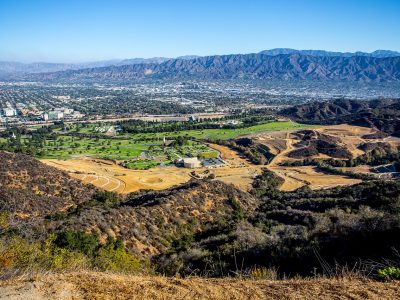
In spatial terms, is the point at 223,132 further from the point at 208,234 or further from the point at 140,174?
the point at 208,234

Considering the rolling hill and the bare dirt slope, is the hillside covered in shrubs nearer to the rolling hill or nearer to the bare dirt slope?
the bare dirt slope

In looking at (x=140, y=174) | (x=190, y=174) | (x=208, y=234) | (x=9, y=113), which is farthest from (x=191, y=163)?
(x=9, y=113)

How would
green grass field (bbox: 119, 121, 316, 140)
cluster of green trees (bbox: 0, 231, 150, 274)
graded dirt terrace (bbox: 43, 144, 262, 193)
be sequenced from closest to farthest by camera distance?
cluster of green trees (bbox: 0, 231, 150, 274)
graded dirt terrace (bbox: 43, 144, 262, 193)
green grass field (bbox: 119, 121, 316, 140)

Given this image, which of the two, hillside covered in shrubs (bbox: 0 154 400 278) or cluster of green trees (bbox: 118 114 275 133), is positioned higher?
hillside covered in shrubs (bbox: 0 154 400 278)

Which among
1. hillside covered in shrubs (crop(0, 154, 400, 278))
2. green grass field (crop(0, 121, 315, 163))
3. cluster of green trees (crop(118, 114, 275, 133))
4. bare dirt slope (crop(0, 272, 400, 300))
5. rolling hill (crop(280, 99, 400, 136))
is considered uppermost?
bare dirt slope (crop(0, 272, 400, 300))

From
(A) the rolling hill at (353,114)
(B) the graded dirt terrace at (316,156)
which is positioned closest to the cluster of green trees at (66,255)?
(B) the graded dirt terrace at (316,156)

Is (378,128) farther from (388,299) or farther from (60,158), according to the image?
A: (388,299)

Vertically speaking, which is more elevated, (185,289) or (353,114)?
(185,289)

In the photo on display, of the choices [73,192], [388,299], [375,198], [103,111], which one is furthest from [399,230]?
[103,111]

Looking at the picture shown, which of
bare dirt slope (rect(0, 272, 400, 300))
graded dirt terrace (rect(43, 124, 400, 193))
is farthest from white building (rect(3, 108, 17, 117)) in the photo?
bare dirt slope (rect(0, 272, 400, 300))
